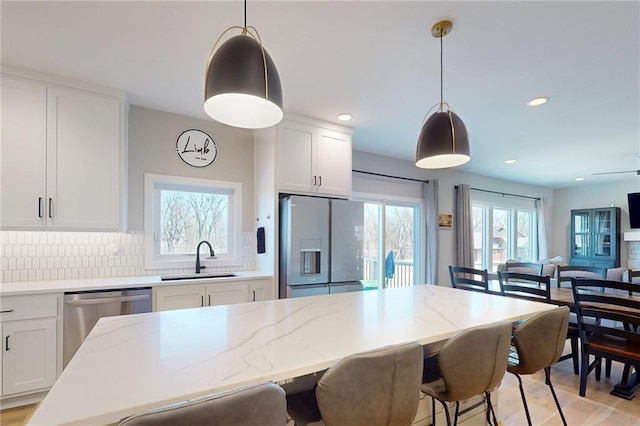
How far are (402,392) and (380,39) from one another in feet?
6.47

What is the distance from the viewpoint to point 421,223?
18.3ft

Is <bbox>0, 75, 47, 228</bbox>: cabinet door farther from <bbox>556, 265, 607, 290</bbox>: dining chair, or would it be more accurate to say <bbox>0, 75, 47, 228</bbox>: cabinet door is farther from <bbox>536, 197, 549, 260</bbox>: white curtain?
<bbox>536, 197, 549, 260</bbox>: white curtain

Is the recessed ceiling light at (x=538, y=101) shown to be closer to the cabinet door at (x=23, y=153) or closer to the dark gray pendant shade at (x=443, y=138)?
the dark gray pendant shade at (x=443, y=138)

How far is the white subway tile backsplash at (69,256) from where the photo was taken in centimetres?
276

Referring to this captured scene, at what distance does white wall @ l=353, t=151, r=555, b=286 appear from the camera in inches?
195

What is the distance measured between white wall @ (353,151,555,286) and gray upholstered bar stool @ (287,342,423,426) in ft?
12.1

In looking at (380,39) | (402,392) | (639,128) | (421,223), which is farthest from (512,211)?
(402,392)

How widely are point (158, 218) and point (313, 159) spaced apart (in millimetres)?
1750

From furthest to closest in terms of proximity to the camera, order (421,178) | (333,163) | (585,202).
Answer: (585,202) < (421,178) < (333,163)

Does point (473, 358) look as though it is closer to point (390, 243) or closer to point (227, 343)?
point (227, 343)

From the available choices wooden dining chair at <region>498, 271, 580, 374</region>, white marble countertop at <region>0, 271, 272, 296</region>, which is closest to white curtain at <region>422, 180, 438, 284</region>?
wooden dining chair at <region>498, 271, 580, 374</region>

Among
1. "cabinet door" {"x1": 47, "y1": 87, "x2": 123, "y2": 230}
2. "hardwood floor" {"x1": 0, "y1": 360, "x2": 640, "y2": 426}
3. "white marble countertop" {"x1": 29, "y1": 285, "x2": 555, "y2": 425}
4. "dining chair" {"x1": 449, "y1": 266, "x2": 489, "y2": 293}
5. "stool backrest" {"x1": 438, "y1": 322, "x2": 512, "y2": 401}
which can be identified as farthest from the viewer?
"dining chair" {"x1": 449, "y1": 266, "x2": 489, "y2": 293}

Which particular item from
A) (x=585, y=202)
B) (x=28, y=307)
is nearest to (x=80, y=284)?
(x=28, y=307)

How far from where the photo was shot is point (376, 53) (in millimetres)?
2236
